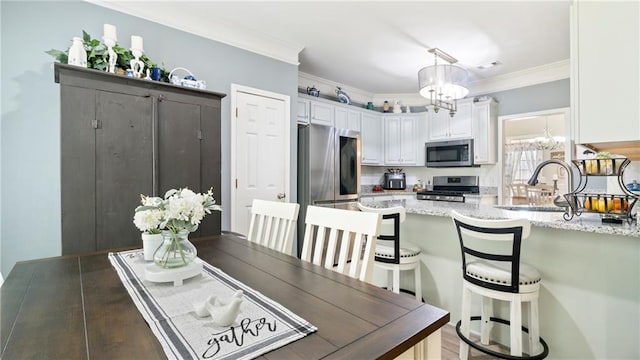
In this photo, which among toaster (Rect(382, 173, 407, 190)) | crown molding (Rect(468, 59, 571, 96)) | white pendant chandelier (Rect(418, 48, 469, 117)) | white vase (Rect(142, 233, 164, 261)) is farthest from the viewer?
toaster (Rect(382, 173, 407, 190))

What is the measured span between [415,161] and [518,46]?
229 centimetres

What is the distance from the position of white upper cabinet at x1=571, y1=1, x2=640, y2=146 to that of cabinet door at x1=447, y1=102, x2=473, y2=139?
310 centimetres

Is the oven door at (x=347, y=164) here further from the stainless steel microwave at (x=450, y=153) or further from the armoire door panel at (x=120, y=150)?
the armoire door panel at (x=120, y=150)

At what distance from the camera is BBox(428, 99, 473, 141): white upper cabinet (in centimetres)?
463

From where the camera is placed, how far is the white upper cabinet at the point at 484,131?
441 centimetres

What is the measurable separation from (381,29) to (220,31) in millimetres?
1610

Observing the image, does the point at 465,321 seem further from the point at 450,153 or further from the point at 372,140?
the point at 372,140

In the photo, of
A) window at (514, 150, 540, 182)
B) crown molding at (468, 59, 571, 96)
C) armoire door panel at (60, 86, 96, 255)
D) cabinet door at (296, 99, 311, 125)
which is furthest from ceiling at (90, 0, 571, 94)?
window at (514, 150, 540, 182)

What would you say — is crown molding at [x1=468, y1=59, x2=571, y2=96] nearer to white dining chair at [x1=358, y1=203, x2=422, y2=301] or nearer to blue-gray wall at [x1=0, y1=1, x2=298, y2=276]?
white dining chair at [x1=358, y1=203, x2=422, y2=301]

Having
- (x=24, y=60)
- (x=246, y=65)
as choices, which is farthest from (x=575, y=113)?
(x=24, y=60)

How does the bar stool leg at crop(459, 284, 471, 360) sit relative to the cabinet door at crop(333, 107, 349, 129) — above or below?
below

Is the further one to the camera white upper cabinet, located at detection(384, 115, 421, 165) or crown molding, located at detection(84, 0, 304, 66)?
white upper cabinet, located at detection(384, 115, 421, 165)

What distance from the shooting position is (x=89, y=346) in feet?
2.25

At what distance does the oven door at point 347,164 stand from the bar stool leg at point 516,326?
2.49 meters
